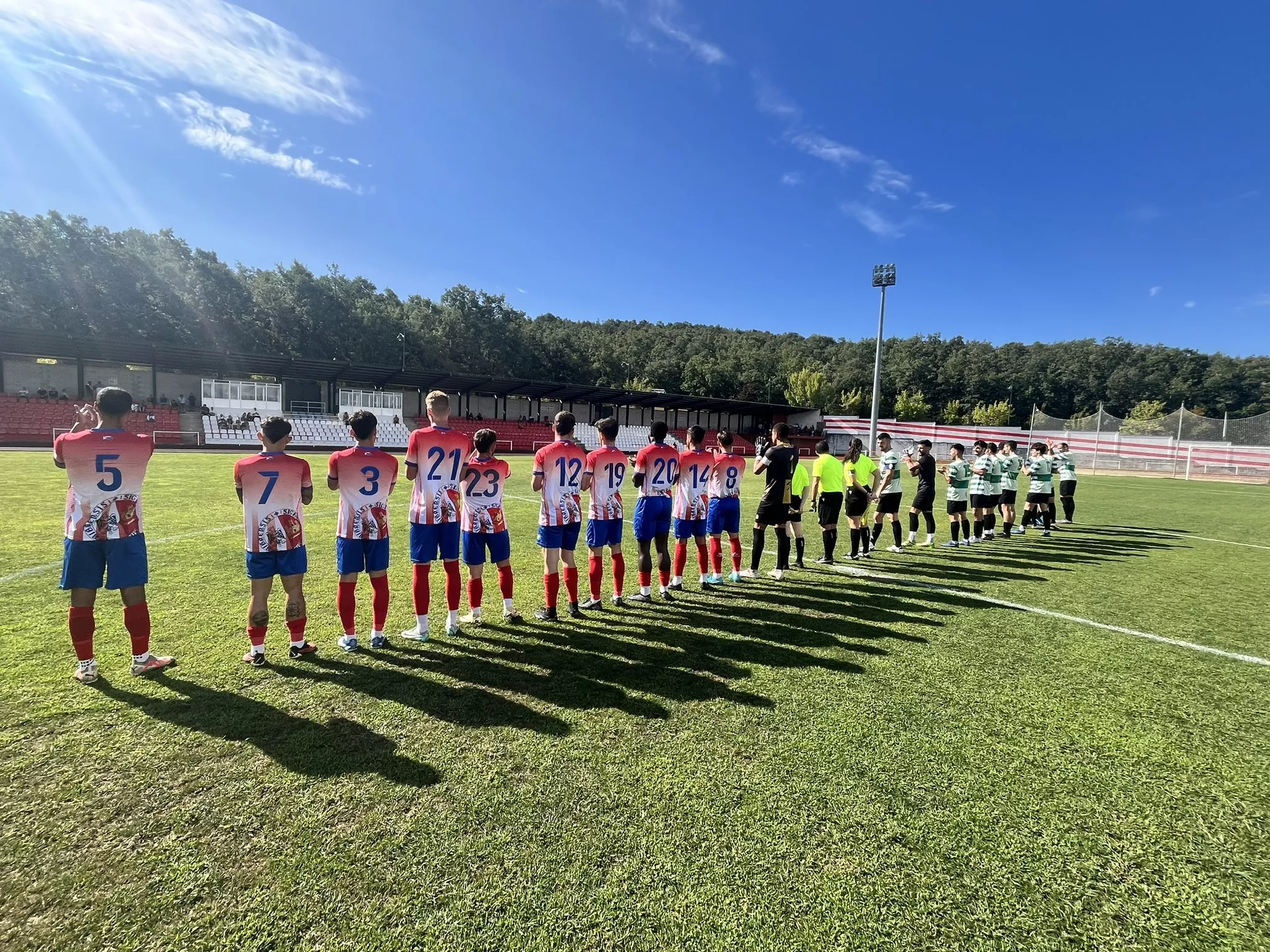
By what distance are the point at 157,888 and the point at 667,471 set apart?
5.21 metres

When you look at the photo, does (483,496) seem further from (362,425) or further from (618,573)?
(618,573)

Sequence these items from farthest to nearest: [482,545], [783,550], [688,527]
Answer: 1. [783,550]
2. [688,527]
3. [482,545]

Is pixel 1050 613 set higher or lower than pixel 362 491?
lower

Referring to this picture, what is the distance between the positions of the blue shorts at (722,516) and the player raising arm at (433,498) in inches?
130

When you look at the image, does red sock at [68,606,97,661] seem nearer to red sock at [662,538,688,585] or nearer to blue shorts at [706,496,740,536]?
red sock at [662,538,688,585]

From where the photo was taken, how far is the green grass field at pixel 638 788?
2207mm

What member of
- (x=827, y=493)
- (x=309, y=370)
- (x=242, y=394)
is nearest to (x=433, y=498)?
(x=827, y=493)

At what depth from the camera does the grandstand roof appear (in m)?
30.0

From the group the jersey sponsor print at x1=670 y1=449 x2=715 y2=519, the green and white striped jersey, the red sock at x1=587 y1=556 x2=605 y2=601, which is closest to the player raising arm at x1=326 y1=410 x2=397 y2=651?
the red sock at x1=587 y1=556 x2=605 y2=601

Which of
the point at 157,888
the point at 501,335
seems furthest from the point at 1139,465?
the point at 501,335

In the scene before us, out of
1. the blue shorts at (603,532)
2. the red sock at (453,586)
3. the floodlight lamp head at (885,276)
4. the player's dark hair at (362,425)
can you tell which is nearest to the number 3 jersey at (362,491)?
the player's dark hair at (362,425)

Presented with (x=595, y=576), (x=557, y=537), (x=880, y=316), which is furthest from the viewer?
(x=880, y=316)

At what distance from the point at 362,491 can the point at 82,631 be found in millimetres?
2073

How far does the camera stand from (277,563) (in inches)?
171
